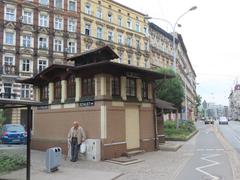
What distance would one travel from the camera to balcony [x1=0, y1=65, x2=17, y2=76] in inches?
1618

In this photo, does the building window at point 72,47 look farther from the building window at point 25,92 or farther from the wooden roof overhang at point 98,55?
the wooden roof overhang at point 98,55

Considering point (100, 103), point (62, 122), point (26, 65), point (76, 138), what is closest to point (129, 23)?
point (26, 65)

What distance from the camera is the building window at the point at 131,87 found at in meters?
19.2

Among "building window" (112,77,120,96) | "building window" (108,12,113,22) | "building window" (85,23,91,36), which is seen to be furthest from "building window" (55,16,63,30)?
"building window" (112,77,120,96)

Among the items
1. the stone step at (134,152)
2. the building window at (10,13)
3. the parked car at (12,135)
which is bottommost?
the stone step at (134,152)

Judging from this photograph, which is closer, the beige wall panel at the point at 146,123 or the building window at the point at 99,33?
the beige wall panel at the point at 146,123

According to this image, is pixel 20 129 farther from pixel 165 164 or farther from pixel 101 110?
pixel 165 164

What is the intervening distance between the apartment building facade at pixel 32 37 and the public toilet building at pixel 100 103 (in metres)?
19.7

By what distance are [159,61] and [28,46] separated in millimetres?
30255

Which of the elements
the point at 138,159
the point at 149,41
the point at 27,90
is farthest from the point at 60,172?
the point at 149,41

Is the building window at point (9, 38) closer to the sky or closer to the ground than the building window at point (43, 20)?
closer to the ground

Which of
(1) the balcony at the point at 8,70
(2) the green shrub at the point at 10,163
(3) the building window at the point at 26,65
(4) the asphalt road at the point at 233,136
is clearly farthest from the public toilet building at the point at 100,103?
(3) the building window at the point at 26,65

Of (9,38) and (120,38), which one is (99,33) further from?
(9,38)

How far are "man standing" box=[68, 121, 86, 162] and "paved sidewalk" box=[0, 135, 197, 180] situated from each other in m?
0.49
